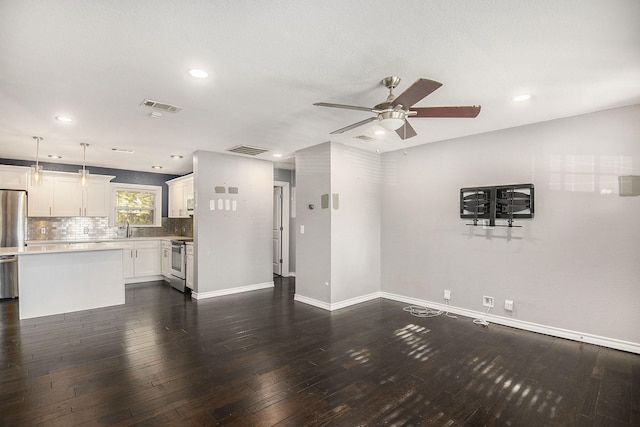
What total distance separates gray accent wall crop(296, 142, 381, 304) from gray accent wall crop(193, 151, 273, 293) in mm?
1145

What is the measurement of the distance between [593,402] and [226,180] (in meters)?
Result: 5.42

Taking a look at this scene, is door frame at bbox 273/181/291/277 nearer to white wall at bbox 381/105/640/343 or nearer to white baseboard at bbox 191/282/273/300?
white baseboard at bbox 191/282/273/300

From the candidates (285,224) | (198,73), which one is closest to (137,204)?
(285,224)

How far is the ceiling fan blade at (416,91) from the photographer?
6.82 feet

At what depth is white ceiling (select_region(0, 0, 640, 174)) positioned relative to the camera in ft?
6.05

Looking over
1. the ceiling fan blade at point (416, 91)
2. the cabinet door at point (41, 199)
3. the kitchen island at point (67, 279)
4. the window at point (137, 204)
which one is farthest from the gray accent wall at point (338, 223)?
the cabinet door at point (41, 199)

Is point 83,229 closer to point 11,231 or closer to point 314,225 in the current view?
point 11,231

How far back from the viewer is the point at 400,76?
262cm

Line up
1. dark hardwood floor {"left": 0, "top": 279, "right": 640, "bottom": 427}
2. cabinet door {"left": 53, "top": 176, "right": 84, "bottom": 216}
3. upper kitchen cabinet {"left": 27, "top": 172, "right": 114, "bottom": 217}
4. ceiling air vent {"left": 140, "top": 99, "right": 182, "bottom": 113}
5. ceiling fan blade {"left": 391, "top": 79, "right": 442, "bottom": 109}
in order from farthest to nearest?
cabinet door {"left": 53, "top": 176, "right": 84, "bottom": 216} < upper kitchen cabinet {"left": 27, "top": 172, "right": 114, "bottom": 217} < ceiling air vent {"left": 140, "top": 99, "right": 182, "bottom": 113} < dark hardwood floor {"left": 0, "top": 279, "right": 640, "bottom": 427} < ceiling fan blade {"left": 391, "top": 79, "right": 442, "bottom": 109}

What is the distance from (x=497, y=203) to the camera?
4.14m

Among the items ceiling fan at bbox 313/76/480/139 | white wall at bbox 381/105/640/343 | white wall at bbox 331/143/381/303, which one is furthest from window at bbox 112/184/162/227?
ceiling fan at bbox 313/76/480/139

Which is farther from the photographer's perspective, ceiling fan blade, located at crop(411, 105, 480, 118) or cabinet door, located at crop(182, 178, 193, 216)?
cabinet door, located at crop(182, 178, 193, 216)

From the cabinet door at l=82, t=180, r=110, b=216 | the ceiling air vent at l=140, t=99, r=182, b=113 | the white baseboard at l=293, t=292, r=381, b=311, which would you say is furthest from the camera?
the cabinet door at l=82, t=180, r=110, b=216

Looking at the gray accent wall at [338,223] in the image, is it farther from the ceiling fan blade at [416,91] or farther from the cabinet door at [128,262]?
the cabinet door at [128,262]
